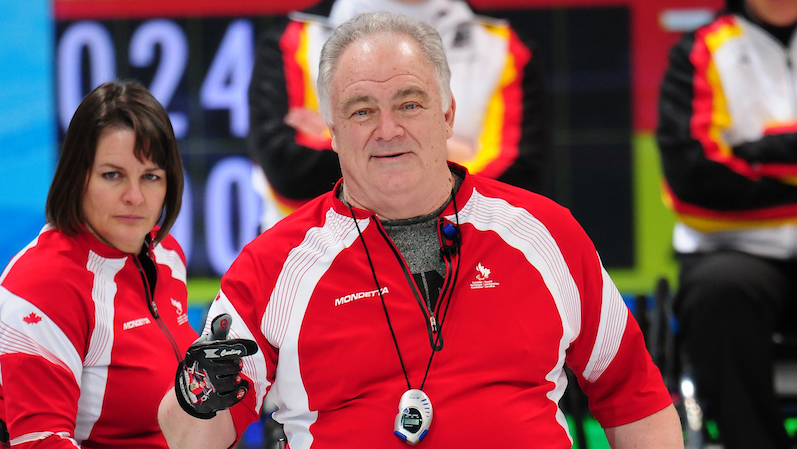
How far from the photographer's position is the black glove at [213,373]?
1598mm

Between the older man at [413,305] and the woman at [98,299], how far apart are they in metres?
0.36

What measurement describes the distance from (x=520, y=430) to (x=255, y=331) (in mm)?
572

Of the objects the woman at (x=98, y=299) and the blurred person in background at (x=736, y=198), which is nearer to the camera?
the woman at (x=98, y=299)

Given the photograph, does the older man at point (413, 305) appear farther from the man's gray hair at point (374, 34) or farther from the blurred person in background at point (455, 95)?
the blurred person in background at point (455, 95)

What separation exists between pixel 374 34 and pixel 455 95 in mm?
1360

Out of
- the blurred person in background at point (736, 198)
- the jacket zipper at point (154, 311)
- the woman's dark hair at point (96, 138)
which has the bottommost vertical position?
the blurred person in background at point (736, 198)

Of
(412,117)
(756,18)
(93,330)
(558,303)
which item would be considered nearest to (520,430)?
(558,303)

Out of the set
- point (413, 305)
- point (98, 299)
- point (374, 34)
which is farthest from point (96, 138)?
point (413, 305)

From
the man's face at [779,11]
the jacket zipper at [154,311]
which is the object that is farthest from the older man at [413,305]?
the man's face at [779,11]

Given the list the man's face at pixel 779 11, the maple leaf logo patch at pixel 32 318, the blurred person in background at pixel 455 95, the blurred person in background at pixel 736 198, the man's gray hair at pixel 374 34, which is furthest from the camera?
the man's face at pixel 779 11

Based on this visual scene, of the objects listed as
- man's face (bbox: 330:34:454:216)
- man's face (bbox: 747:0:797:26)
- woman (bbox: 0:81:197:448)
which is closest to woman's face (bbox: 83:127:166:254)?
woman (bbox: 0:81:197:448)

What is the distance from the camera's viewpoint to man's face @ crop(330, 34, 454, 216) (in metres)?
1.85

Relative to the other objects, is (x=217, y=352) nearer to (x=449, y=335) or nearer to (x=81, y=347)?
(x=449, y=335)

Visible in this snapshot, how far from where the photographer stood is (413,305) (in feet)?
5.99
